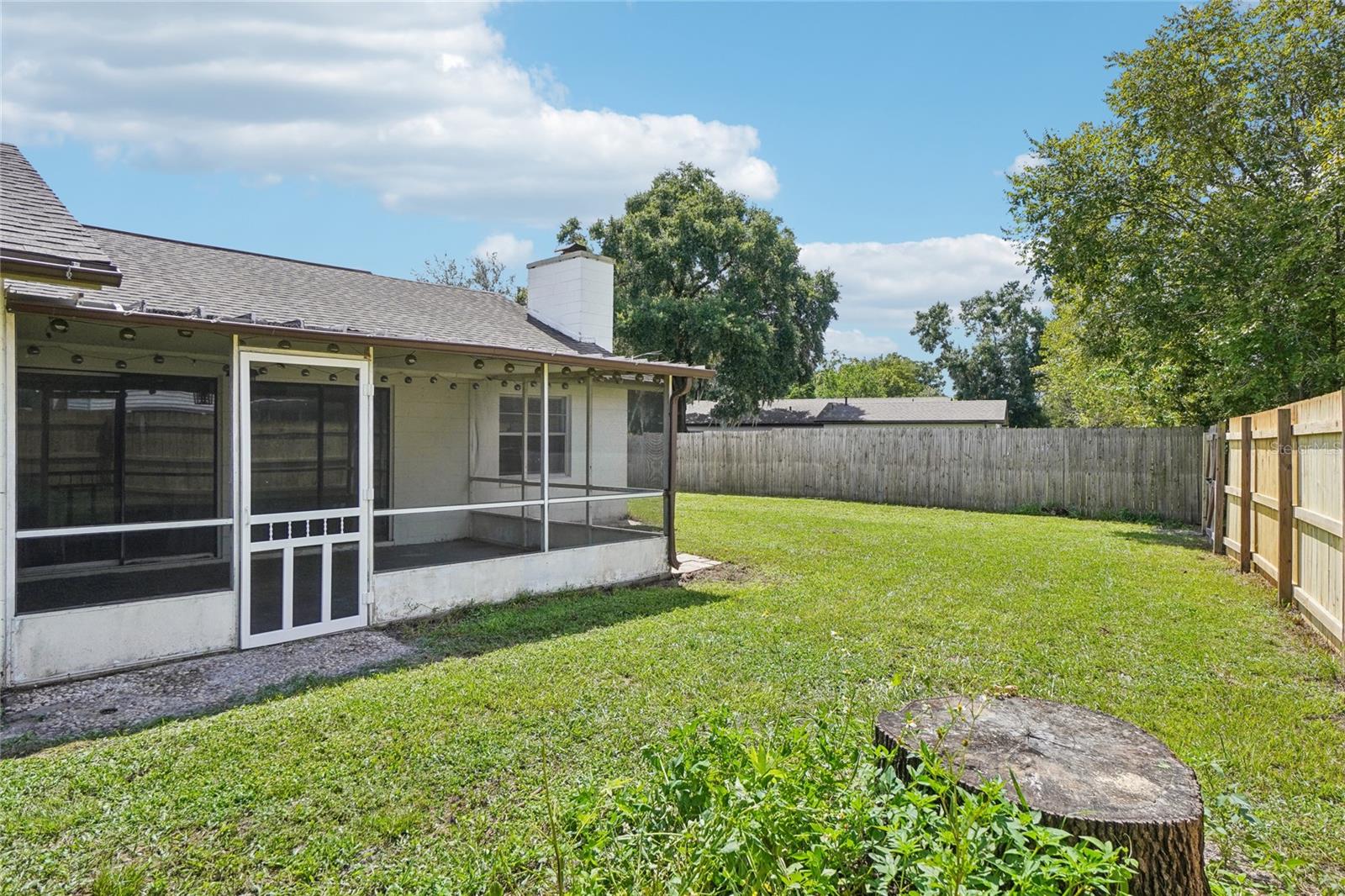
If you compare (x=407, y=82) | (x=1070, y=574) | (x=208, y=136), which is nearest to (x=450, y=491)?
(x=407, y=82)

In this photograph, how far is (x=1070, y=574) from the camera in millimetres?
8281

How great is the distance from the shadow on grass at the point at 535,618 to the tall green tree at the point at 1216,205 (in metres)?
9.31

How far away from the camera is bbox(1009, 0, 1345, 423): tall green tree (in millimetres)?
10180

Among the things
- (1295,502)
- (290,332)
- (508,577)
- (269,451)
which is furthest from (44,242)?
(1295,502)

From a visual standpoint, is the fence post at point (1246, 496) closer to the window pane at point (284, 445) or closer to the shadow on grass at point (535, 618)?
the shadow on grass at point (535, 618)

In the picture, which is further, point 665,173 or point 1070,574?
point 665,173

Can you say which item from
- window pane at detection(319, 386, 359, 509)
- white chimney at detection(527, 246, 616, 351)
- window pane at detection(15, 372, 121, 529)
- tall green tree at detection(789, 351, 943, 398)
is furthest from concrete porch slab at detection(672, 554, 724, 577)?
tall green tree at detection(789, 351, 943, 398)

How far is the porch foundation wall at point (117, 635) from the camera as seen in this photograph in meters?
4.62

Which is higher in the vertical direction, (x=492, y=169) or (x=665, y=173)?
(x=665, y=173)

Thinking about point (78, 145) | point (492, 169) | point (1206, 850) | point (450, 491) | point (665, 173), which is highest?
point (665, 173)

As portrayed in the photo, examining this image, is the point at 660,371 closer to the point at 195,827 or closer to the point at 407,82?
the point at 407,82

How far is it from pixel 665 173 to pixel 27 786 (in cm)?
2664

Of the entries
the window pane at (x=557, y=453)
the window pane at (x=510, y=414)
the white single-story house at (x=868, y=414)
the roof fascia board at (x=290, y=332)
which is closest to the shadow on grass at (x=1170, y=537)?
the roof fascia board at (x=290, y=332)

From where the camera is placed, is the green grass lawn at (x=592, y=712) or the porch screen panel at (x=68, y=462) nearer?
the green grass lawn at (x=592, y=712)
